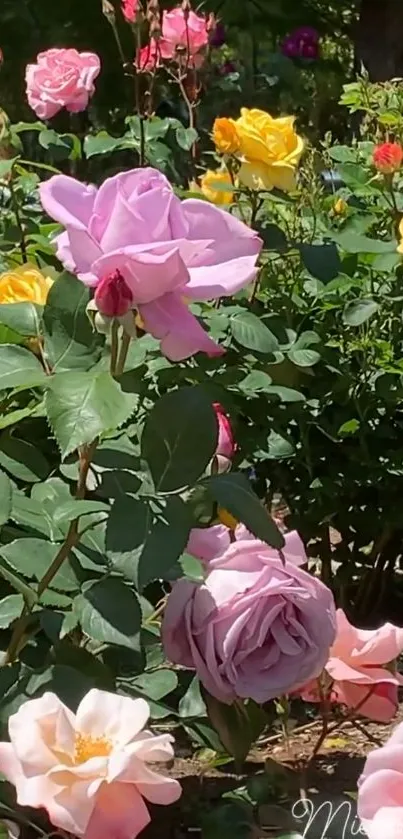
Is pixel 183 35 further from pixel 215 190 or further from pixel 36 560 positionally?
pixel 36 560

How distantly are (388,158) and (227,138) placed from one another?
13.3 inches

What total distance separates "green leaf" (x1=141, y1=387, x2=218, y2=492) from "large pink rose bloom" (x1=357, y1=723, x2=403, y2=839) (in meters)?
0.25

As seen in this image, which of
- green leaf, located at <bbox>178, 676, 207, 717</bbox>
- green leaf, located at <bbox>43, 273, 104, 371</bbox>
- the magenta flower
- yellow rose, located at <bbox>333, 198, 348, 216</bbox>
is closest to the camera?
green leaf, located at <bbox>43, 273, 104, 371</bbox>

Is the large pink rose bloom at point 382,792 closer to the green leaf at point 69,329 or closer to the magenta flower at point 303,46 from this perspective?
the green leaf at point 69,329

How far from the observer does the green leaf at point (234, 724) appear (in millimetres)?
1072

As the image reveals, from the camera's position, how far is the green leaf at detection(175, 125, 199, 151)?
7.42ft

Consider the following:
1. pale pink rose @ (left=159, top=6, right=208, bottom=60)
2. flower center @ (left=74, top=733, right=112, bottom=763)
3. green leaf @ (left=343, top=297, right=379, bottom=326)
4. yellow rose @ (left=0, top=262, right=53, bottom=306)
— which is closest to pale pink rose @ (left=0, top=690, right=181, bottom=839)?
flower center @ (left=74, top=733, right=112, bottom=763)

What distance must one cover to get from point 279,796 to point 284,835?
0.18m

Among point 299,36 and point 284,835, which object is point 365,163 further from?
point 299,36

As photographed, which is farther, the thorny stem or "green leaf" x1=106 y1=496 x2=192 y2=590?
the thorny stem

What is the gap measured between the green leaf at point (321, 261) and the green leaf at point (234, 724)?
0.83 m

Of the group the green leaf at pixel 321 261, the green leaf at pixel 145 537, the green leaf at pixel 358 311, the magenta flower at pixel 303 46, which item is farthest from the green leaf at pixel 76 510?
the magenta flower at pixel 303 46

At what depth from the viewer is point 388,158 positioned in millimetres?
2076

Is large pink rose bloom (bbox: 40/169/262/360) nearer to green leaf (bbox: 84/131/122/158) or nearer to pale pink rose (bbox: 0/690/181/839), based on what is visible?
pale pink rose (bbox: 0/690/181/839)
